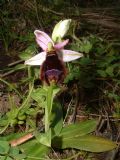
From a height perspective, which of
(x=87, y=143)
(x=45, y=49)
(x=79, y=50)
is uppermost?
(x=45, y=49)

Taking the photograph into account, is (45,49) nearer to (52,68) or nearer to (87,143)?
(52,68)

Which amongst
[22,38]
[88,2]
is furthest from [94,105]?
[88,2]

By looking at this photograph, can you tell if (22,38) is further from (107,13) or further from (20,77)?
(107,13)

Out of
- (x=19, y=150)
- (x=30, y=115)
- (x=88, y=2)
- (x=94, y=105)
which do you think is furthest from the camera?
(x=88, y=2)

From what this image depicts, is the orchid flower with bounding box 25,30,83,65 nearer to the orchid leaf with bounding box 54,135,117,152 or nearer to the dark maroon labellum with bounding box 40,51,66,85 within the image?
the dark maroon labellum with bounding box 40,51,66,85

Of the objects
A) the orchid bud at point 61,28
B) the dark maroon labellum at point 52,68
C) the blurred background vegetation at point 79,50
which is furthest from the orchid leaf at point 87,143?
the orchid bud at point 61,28

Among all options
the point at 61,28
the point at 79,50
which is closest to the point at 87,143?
the point at 61,28
